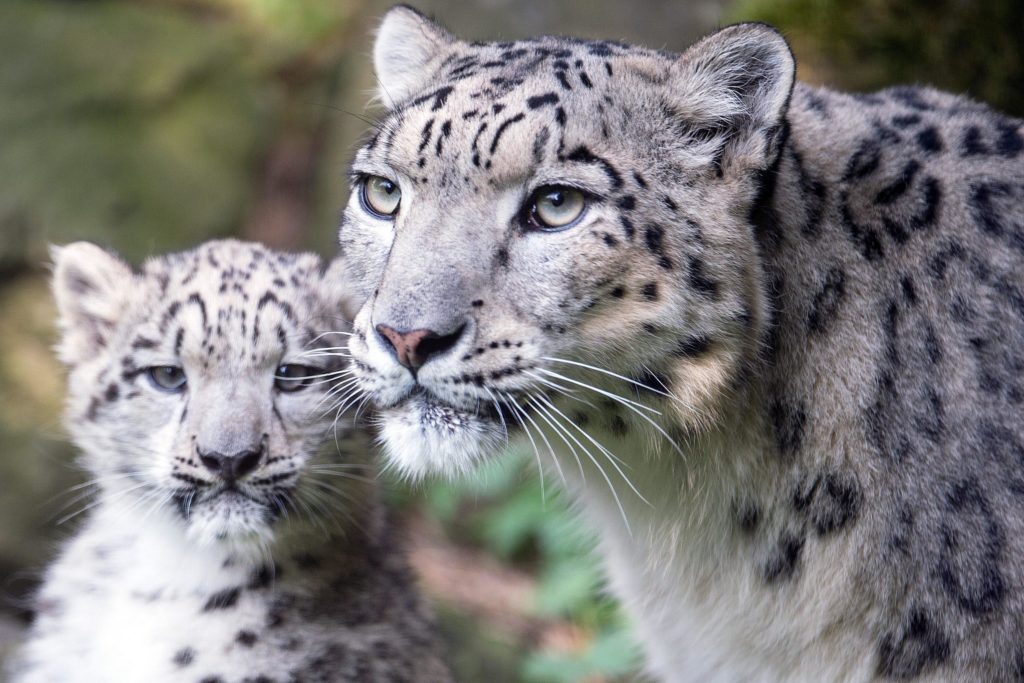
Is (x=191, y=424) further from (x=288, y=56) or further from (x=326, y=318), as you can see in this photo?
(x=288, y=56)

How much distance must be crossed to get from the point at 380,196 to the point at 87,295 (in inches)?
75.9

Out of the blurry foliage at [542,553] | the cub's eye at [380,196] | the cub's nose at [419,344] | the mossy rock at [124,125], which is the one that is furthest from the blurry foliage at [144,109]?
the cub's nose at [419,344]

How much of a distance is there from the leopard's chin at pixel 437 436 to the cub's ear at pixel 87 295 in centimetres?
204

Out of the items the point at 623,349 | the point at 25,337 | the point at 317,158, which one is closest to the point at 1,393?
the point at 25,337

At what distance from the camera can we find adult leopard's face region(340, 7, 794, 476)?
3.54m

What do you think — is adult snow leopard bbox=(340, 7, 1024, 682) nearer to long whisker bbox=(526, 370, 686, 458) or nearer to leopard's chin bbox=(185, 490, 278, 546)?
long whisker bbox=(526, 370, 686, 458)

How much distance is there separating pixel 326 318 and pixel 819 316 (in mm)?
2127

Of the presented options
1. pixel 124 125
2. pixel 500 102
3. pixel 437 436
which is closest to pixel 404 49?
pixel 500 102

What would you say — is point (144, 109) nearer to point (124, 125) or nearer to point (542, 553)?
point (124, 125)

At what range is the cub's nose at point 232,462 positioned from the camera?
4383 millimetres

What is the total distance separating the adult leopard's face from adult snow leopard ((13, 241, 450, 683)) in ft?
2.98

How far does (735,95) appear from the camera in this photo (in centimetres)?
379

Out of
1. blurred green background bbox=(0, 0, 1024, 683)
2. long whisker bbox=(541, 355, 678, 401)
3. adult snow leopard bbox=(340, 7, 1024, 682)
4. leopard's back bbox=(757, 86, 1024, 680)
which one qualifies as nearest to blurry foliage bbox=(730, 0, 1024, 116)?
blurred green background bbox=(0, 0, 1024, 683)

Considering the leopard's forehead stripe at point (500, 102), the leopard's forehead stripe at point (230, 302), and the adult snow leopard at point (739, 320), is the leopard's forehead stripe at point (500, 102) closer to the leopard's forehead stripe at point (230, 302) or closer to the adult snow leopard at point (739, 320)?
the adult snow leopard at point (739, 320)
